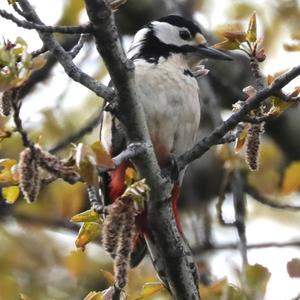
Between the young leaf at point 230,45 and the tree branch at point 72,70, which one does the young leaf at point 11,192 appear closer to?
the tree branch at point 72,70

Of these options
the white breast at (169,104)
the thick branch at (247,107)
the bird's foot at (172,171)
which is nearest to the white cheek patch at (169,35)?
the white breast at (169,104)

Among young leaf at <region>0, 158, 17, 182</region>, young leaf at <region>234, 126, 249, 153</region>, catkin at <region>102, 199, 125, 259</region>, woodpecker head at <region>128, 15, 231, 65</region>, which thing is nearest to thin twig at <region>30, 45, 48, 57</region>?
young leaf at <region>0, 158, 17, 182</region>

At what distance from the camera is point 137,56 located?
12.3 ft

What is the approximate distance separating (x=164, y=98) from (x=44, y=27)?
1117 millimetres

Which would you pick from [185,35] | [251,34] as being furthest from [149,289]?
[185,35]

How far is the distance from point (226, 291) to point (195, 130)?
1.13 m

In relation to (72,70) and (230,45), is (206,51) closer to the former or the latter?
(230,45)

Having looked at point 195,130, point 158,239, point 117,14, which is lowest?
point 158,239

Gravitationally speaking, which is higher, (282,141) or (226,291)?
(282,141)

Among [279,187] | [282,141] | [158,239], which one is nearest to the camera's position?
[158,239]

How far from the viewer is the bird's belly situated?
3.39m

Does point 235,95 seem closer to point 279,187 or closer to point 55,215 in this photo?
point 279,187

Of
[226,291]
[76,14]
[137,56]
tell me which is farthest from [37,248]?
[226,291]

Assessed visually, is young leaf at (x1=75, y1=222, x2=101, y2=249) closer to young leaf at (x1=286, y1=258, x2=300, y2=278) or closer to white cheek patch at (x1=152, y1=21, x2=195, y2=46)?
young leaf at (x1=286, y1=258, x2=300, y2=278)
